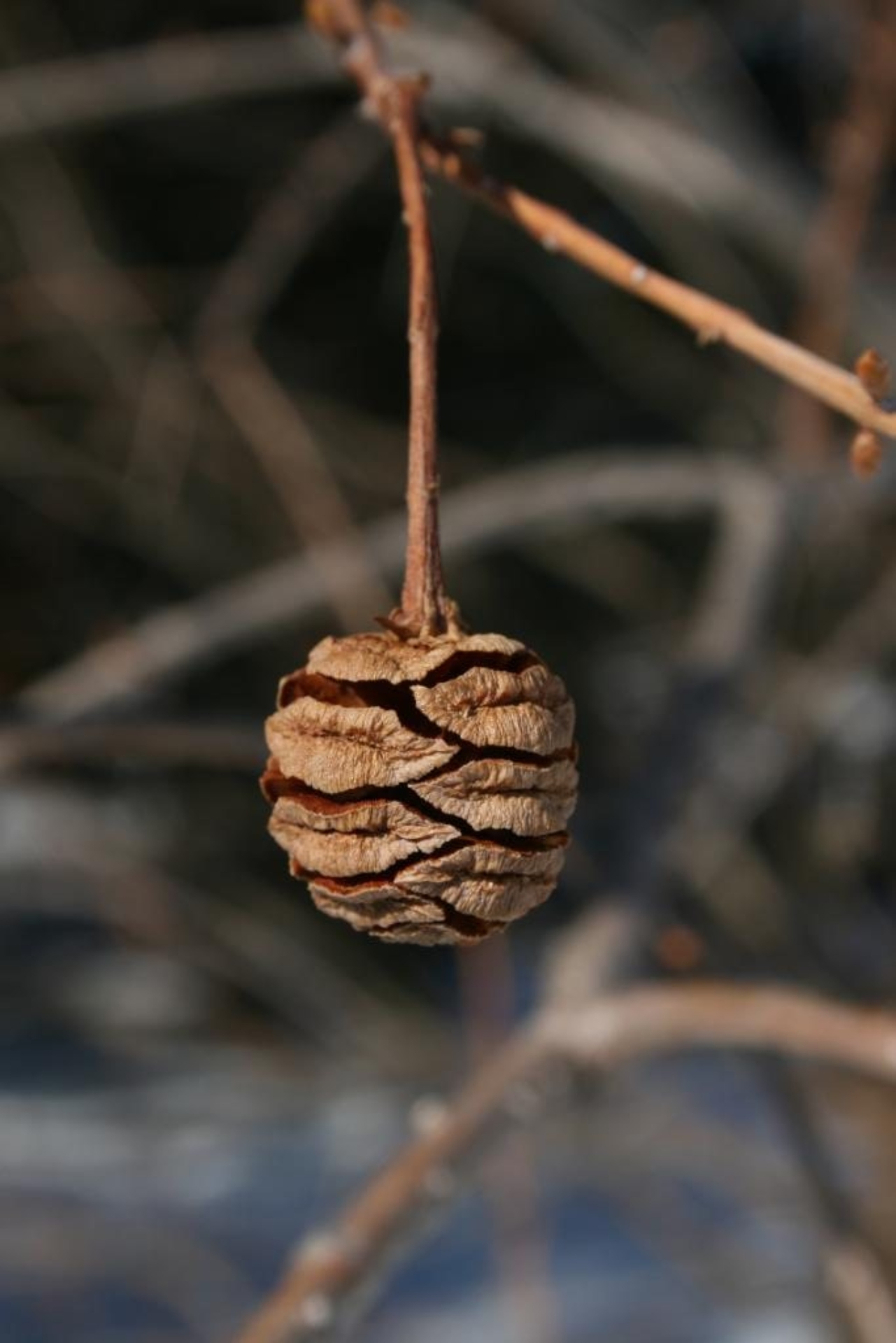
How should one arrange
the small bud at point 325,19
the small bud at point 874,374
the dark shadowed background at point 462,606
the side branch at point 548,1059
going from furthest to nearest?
the dark shadowed background at point 462,606 < the side branch at point 548,1059 < the small bud at point 325,19 < the small bud at point 874,374

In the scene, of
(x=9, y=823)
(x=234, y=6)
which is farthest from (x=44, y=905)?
(x=234, y=6)

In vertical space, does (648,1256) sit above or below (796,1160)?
above

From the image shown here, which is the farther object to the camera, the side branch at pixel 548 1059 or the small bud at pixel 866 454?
the side branch at pixel 548 1059

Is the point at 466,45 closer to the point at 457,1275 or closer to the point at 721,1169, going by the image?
the point at 721,1169

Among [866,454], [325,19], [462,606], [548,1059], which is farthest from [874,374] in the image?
[462,606]

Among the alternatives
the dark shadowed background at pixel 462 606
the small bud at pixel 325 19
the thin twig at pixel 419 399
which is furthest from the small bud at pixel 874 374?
the dark shadowed background at pixel 462 606

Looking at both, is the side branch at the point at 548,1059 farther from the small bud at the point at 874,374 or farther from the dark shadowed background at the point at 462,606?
the small bud at the point at 874,374
